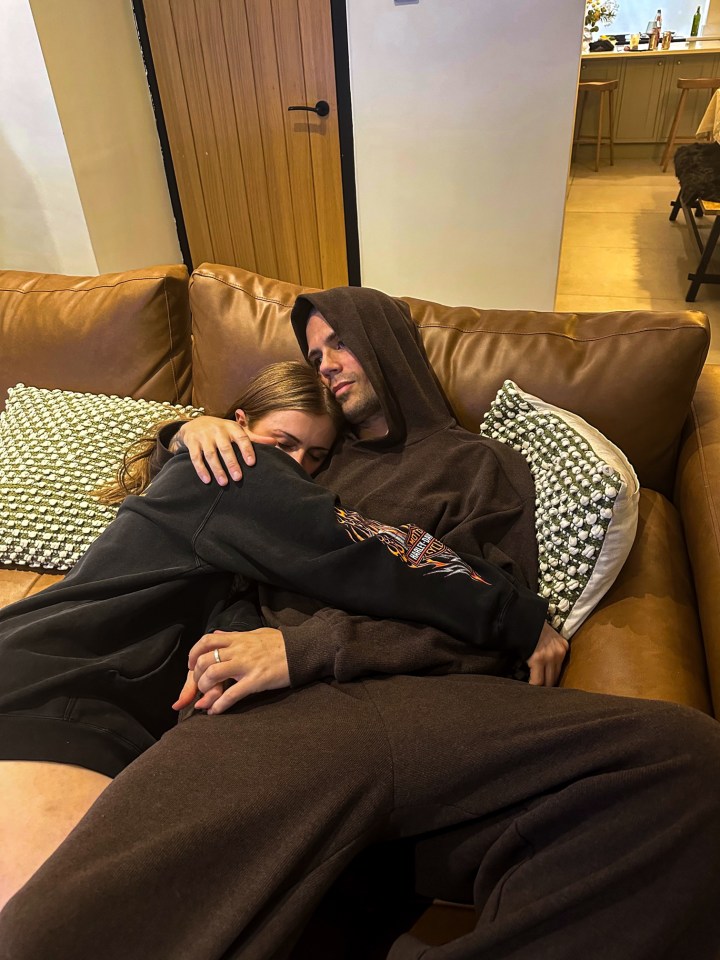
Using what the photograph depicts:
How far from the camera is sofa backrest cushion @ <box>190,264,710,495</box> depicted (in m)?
1.40

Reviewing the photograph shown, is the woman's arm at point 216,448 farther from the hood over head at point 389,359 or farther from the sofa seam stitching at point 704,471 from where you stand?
the sofa seam stitching at point 704,471

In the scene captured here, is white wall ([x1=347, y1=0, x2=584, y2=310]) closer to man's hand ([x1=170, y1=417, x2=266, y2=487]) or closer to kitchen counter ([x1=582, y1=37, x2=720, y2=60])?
man's hand ([x1=170, y1=417, x2=266, y2=487])

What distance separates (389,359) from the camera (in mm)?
1429

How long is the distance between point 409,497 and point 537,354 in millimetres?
459

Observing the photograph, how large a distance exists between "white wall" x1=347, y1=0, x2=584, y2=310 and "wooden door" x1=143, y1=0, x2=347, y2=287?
8.8 inches

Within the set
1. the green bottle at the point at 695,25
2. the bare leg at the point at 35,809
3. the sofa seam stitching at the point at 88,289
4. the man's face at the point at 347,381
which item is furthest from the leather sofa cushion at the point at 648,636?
the green bottle at the point at 695,25

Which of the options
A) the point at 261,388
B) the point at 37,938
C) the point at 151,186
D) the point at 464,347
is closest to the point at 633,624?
the point at 464,347

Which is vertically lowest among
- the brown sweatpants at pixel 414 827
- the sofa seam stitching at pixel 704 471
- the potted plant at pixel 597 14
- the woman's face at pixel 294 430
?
the brown sweatpants at pixel 414 827

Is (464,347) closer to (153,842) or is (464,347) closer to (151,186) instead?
(153,842)

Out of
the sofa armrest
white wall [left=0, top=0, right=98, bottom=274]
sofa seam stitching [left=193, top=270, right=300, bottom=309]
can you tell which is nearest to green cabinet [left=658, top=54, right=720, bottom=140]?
white wall [left=0, top=0, right=98, bottom=274]

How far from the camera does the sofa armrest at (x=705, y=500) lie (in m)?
1.11

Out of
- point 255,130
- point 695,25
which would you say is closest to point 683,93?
point 695,25

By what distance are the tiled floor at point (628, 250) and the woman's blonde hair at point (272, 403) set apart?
8.78 feet

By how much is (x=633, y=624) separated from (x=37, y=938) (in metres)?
0.94
